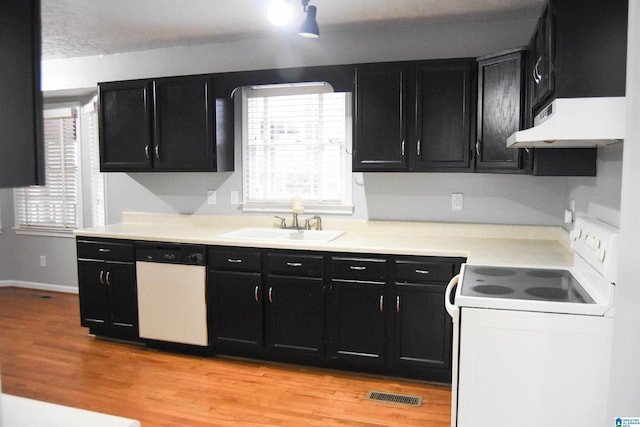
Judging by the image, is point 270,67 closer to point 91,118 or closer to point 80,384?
point 91,118

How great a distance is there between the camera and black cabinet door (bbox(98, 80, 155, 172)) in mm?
4207

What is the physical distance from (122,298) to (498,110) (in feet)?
9.93

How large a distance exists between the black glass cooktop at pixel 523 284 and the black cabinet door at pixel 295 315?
121 cm

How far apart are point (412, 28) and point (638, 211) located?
2.70m

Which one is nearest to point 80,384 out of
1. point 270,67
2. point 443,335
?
point 443,335

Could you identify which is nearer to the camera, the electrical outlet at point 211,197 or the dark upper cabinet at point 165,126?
the dark upper cabinet at point 165,126

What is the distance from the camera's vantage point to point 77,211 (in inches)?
218

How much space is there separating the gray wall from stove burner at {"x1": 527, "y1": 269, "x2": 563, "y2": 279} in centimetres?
47

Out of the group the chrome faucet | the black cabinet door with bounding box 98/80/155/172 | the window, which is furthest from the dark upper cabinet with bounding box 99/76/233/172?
the chrome faucet

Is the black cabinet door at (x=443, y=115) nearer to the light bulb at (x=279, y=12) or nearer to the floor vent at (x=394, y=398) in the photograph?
the light bulb at (x=279, y=12)

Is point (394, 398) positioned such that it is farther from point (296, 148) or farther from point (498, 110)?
point (296, 148)

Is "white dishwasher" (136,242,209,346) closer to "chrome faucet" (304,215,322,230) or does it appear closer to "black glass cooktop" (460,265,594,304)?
"chrome faucet" (304,215,322,230)

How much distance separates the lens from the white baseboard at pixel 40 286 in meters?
5.64

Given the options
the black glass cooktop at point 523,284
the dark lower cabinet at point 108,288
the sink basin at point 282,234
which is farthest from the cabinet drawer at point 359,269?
the dark lower cabinet at point 108,288
